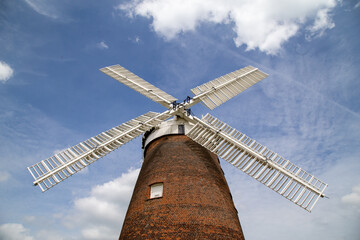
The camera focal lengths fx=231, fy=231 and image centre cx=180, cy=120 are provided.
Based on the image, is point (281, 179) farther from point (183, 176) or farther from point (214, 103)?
point (214, 103)

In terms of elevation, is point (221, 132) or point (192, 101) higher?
point (192, 101)

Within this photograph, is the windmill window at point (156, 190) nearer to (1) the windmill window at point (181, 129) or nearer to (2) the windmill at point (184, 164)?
(2) the windmill at point (184, 164)

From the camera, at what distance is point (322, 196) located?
784 centimetres

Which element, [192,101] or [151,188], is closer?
[151,188]

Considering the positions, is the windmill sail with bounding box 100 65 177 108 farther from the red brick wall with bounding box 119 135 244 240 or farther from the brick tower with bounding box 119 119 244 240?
Answer: the red brick wall with bounding box 119 135 244 240

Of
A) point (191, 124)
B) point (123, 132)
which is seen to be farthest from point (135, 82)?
point (191, 124)

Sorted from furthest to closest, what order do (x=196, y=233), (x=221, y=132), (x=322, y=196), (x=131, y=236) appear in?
(x=221, y=132)
(x=322, y=196)
(x=131, y=236)
(x=196, y=233)

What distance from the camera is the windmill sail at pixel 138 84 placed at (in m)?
11.2

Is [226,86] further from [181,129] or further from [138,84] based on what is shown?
[138,84]

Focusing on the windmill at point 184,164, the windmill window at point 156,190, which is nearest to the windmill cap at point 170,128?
the windmill at point 184,164

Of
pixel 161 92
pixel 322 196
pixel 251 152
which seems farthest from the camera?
pixel 161 92

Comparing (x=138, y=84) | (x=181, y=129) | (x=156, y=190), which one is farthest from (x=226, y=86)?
(x=156, y=190)

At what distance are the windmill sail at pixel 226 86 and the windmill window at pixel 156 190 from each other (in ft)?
14.3

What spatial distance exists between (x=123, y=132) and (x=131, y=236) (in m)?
4.34
